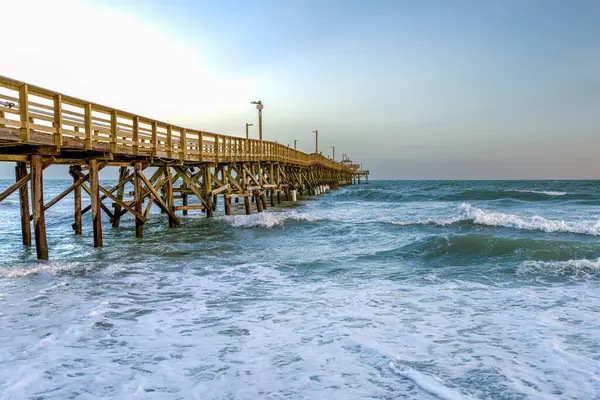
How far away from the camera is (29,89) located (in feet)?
29.9

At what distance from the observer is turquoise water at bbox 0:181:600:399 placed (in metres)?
4.18

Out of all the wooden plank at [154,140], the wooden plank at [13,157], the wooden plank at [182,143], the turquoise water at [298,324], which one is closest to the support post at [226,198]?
the wooden plank at [182,143]

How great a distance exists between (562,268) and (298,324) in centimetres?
698

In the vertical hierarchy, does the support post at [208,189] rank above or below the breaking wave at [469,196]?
above

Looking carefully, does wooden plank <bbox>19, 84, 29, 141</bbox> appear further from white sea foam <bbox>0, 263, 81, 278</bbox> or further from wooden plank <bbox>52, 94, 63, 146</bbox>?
white sea foam <bbox>0, 263, 81, 278</bbox>

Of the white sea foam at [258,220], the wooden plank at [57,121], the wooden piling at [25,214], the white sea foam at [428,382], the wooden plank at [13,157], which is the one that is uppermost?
the wooden plank at [57,121]

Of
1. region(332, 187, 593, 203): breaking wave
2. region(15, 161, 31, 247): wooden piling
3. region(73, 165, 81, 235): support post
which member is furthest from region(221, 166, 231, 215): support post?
region(332, 187, 593, 203): breaking wave

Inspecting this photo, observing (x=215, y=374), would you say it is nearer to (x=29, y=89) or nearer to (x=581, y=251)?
(x=29, y=89)

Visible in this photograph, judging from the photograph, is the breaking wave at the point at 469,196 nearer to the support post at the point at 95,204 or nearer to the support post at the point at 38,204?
the support post at the point at 95,204

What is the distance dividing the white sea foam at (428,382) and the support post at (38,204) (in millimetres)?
8633

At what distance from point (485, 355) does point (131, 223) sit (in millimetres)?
16718

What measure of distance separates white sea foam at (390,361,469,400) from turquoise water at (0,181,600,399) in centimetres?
2

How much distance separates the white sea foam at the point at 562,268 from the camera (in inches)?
374

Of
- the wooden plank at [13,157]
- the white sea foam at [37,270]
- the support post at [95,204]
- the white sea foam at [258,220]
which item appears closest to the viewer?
the white sea foam at [37,270]
